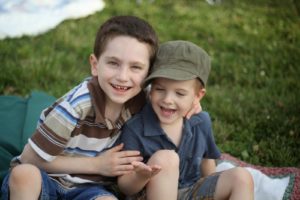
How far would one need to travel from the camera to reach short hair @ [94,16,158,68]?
224 cm

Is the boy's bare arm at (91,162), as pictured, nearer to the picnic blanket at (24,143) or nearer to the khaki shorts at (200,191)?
the khaki shorts at (200,191)

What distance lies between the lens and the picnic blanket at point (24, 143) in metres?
2.70

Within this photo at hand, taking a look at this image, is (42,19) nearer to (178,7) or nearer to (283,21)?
(178,7)

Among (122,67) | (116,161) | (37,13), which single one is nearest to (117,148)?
(116,161)

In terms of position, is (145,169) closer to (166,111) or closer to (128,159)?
(128,159)

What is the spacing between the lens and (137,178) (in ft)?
7.27

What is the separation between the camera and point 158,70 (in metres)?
2.22

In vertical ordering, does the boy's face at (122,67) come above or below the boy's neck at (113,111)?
above

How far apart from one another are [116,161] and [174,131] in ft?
1.11

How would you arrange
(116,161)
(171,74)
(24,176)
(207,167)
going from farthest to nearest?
1. (207,167)
2. (116,161)
3. (171,74)
4. (24,176)

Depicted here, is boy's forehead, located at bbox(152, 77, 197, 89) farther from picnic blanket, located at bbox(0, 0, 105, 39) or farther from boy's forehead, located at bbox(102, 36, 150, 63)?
picnic blanket, located at bbox(0, 0, 105, 39)

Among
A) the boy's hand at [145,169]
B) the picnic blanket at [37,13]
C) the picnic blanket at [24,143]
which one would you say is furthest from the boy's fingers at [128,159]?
the picnic blanket at [37,13]

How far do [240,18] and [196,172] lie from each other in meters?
3.45

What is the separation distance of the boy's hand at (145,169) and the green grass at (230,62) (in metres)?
1.23
